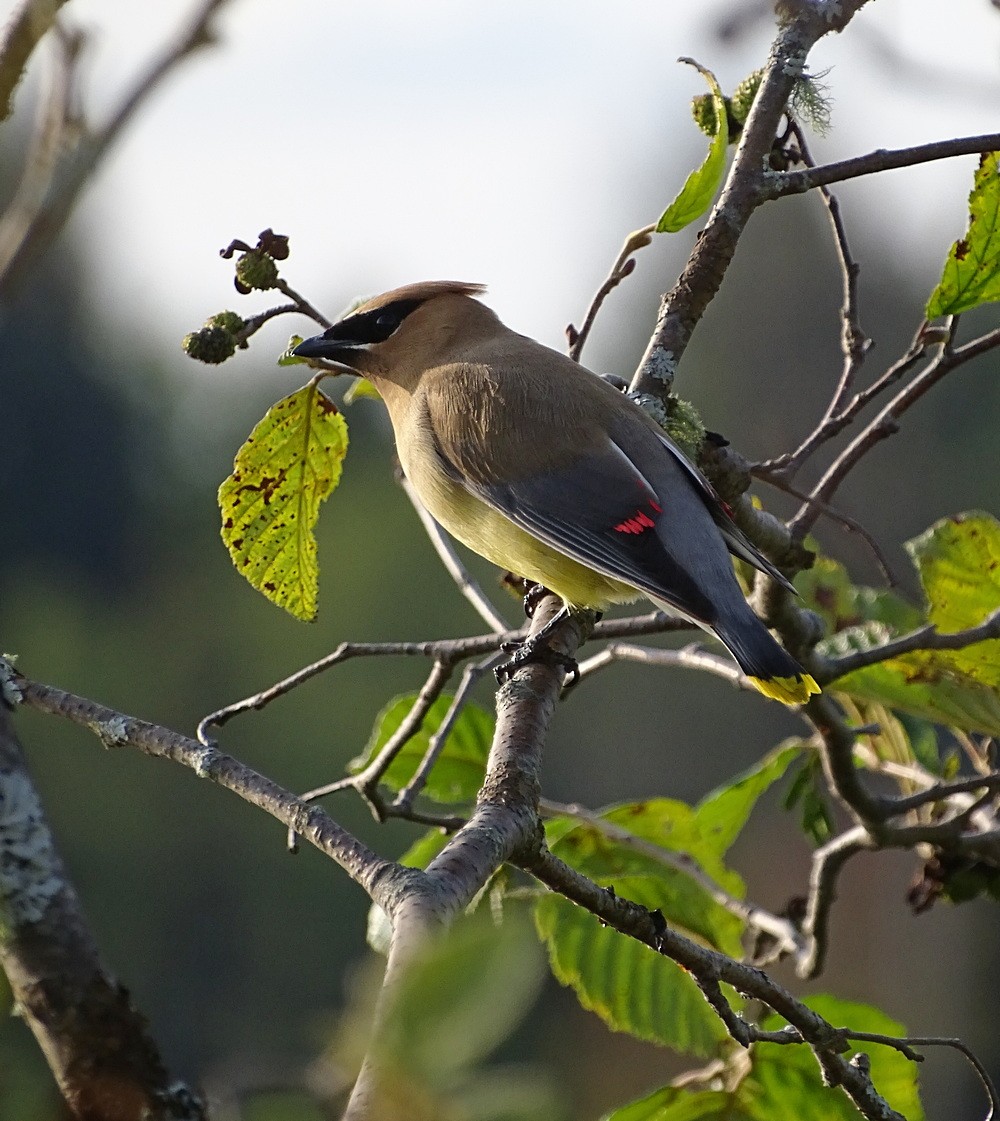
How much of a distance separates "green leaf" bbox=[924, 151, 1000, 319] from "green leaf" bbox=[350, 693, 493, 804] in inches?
41.5

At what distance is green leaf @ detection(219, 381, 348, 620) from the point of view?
2.43m

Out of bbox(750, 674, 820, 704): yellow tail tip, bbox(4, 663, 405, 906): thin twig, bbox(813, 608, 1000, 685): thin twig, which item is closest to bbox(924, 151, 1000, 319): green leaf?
bbox(813, 608, 1000, 685): thin twig

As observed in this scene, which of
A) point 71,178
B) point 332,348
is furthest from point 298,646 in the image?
point 71,178

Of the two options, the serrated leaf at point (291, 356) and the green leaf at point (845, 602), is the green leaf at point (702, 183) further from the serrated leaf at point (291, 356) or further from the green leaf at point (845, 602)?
the green leaf at point (845, 602)

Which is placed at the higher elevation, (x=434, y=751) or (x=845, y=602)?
(x=845, y=602)

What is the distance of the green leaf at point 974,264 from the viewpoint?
2314mm

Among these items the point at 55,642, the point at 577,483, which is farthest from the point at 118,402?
the point at 577,483

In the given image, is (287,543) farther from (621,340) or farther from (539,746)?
(621,340)

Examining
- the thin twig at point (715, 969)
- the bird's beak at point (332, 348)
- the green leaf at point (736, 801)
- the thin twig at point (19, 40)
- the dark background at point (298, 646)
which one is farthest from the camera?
the dark background at point (298, 646)

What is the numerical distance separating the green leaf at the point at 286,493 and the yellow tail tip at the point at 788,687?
708 millimetres

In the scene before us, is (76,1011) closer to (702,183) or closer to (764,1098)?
(764,1098)

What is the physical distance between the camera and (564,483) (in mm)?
2867

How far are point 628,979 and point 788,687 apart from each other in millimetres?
551

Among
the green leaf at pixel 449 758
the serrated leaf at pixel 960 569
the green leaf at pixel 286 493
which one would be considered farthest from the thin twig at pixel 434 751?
the serrated leaf at pixel 960 569
